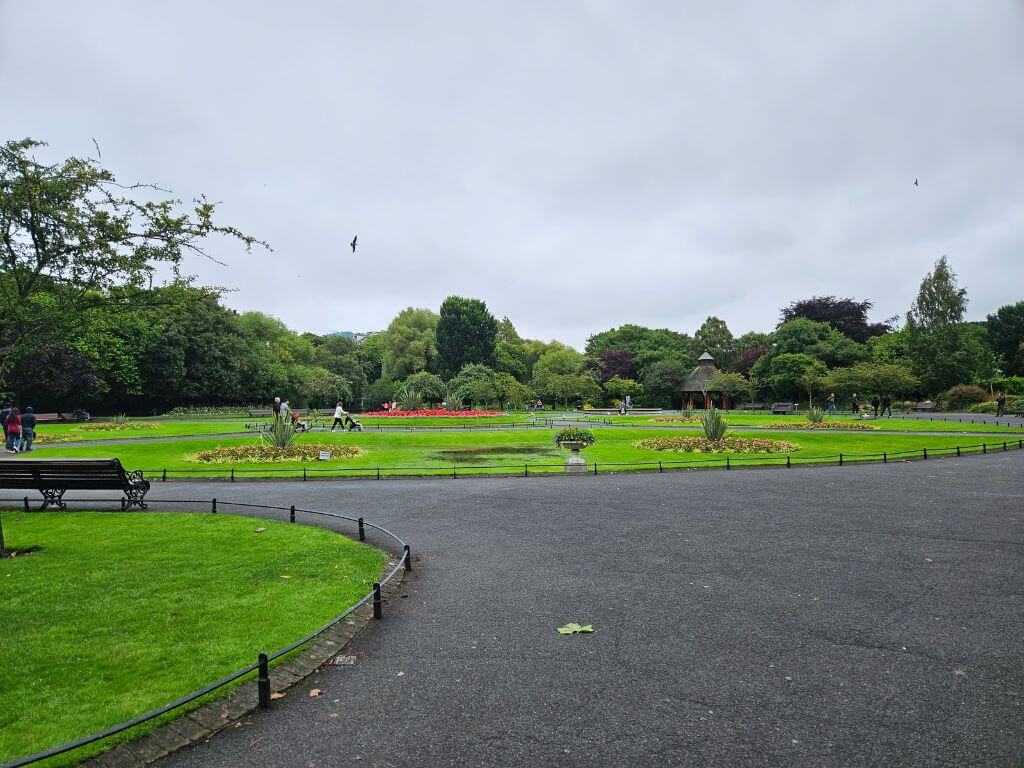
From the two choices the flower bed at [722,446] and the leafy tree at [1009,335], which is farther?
the leafy tree at [1009,335]

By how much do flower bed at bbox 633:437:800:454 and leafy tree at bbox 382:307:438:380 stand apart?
187ft

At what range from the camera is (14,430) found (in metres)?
22.5

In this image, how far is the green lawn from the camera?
17.8 meters

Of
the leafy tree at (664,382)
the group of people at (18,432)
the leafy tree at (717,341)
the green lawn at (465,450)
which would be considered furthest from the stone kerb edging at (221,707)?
the leafy tree at (717,341)

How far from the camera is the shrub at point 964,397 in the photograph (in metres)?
53.5

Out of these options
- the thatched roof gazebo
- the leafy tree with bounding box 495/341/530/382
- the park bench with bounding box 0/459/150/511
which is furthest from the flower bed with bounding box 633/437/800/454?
the leafy tree with bounding box 495/341/530/382

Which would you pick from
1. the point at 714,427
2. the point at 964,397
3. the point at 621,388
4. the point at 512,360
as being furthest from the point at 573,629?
the point at 512,360

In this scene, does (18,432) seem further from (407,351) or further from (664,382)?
(664,382)

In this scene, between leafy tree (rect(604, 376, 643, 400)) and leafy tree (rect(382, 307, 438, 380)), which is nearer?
leafy tree (rect(604, 376, 643, 400))

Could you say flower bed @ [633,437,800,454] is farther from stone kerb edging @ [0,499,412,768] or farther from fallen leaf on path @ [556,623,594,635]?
stone kerb edging @ [0,499,412,768]

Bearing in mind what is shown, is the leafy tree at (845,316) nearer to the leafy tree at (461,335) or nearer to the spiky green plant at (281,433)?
the leafy tree at (461,335)

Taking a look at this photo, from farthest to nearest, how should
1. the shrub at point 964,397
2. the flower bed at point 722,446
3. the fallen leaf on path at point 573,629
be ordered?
the shrub at point 964,397
the flower bed at point 722,446
the fallen leaf on path at point 573,629

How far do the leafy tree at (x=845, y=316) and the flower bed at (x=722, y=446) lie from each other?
58892mm

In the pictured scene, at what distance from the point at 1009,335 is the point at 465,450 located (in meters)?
85.2
